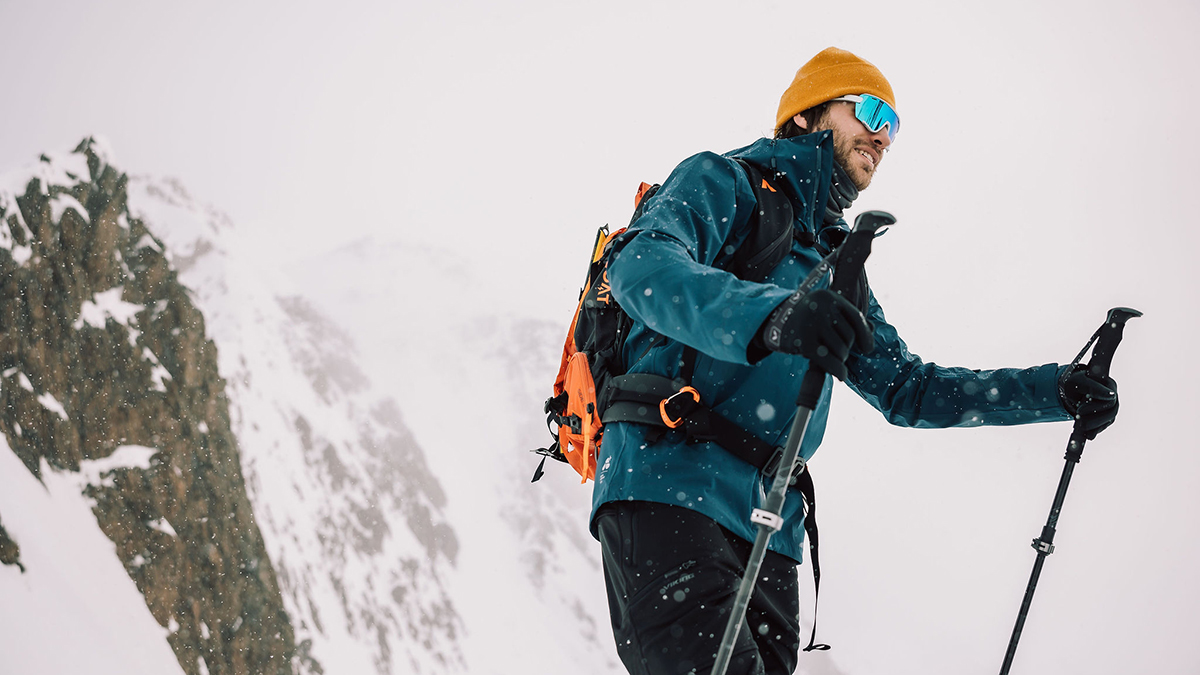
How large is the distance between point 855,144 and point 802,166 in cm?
51

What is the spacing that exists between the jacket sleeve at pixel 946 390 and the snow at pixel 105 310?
93.6 feet

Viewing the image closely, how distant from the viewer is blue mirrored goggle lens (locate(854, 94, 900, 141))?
293 centimetres

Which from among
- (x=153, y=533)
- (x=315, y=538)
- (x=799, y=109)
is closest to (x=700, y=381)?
(x=799, y=109)

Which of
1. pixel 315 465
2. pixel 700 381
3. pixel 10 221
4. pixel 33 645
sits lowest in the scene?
pixel 700 381

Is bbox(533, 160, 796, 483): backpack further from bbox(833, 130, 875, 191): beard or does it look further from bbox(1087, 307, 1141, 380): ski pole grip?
bbox(1087, 307, 1141, 380): ski pole grip

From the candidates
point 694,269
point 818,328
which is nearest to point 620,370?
point 694,269

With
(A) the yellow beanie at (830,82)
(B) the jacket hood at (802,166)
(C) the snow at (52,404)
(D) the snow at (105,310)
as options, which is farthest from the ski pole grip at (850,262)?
(D) the snow at (105,310)

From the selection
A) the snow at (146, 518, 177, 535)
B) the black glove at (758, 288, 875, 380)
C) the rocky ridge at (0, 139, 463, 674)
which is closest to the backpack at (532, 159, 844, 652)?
→ the black glove at (758, 288, 875, 380)

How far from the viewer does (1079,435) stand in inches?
112

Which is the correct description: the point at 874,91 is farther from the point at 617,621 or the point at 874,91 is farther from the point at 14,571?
the point at 14,571

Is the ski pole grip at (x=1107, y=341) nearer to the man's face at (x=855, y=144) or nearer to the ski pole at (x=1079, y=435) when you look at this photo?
the ski pole at (x=1079, y=435)

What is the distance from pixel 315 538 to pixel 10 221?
54.6 ft

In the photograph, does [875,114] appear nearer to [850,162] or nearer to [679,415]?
[850,162]

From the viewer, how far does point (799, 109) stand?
3.13 meters
